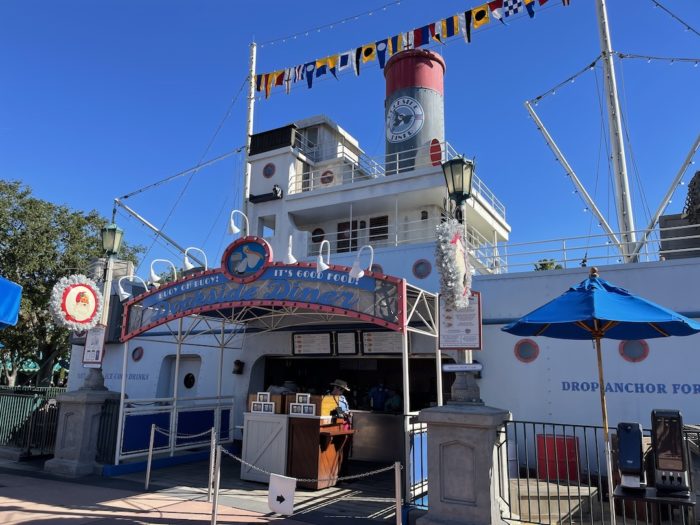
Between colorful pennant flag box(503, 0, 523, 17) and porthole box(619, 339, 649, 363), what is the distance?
10448mm

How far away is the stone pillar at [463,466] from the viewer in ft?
20.0

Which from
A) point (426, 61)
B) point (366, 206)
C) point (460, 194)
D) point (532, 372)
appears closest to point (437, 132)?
point (426, 61)

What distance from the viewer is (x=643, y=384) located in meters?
10.2

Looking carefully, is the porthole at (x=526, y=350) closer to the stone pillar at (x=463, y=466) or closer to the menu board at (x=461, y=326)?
→ the menu board at (x=461, y=326)

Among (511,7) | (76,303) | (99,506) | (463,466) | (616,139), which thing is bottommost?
(99,506)

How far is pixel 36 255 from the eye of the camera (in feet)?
86.7

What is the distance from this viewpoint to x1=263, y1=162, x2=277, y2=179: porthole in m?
18.3

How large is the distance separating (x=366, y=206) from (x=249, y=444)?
8.83 m

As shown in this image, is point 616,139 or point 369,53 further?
point 369,53

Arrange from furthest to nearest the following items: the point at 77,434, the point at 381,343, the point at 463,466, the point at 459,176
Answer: the point at 381,343
the point at 77,434
the point at 459,176
the point at 463,466

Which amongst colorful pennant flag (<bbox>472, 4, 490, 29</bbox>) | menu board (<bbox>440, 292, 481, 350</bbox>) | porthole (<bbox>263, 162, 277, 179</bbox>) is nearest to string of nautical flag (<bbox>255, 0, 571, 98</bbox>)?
colorful pennant flag (<bbox>472, 4, 490, 29</bbox>)

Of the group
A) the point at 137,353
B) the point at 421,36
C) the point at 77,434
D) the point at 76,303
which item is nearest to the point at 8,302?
the point at 76,303

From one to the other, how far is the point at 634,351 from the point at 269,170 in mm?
12875

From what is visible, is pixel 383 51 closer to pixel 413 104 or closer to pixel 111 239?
pixel 413 104
